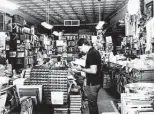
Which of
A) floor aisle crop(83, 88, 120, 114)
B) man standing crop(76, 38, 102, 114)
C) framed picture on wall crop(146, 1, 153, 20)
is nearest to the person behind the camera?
man standing crop(76, 38, 102, 114)

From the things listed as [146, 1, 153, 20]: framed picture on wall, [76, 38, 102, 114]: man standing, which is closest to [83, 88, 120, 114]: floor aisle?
[76, 38, 102, 114]: man standing

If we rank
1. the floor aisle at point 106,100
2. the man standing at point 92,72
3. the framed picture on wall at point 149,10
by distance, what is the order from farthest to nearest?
the floor aisle at point 106,100 → the framed picture on wall at point 149,10 → the man standing at point 92,72

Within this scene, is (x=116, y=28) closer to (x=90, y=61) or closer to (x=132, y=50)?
(x=132, y=50)

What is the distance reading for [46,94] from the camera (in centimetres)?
253

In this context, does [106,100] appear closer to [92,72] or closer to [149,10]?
[149,10]

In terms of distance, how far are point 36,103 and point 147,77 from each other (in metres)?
3.07

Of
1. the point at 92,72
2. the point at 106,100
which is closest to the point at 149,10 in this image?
the point at 92,72

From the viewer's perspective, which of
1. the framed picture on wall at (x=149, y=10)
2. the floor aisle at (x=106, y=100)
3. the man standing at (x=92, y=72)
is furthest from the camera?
the floor aisle at (x=106, y=100)

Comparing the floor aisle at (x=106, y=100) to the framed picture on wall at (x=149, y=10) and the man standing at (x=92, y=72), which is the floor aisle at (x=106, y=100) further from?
the framed picture on wall at (x=149, y=10)

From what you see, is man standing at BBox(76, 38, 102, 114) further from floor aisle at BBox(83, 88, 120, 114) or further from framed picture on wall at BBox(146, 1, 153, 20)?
framed picture on wall at BBox(146, 1, 153, 20)

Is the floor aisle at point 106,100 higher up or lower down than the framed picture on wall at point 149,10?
lower down

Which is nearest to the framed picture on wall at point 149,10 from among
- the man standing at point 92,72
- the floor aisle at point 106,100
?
the man standing at point 92,72

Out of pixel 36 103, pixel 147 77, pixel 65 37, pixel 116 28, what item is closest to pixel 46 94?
pixel 36 103

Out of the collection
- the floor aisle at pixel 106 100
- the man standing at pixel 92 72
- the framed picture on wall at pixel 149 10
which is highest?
the framed picture on wall at pixel 149 10
